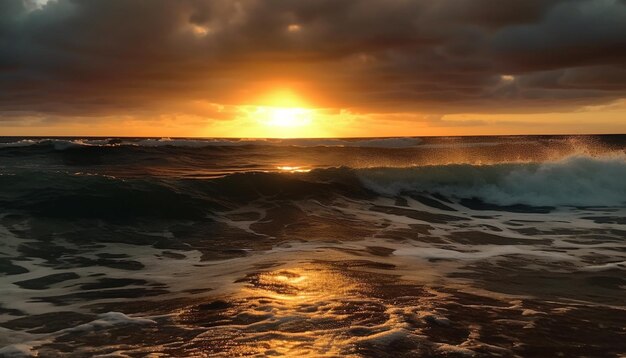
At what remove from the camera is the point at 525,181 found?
77.4ft

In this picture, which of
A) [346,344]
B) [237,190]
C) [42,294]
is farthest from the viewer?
[237,190]

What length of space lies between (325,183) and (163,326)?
15.7 metres

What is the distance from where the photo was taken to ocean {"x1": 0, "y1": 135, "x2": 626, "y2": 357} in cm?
554

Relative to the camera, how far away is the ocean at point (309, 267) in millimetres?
5535

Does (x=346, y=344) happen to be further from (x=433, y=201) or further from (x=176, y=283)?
(x=433, y=201)

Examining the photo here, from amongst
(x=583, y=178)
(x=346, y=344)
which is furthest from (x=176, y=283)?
(x=583, y=178)

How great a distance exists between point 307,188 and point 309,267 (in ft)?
37.3

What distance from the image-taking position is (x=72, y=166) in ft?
93.9

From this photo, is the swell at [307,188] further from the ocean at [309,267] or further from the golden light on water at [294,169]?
the golden light on water at [294,169]

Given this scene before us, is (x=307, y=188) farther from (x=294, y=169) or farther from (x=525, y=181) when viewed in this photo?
(x=525, y=181)

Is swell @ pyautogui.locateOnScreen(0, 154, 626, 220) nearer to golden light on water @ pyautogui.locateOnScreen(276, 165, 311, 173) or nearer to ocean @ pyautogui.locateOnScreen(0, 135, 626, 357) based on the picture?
ocean @ pyautogui.locateOnScreen(0, 135, 626, 357)

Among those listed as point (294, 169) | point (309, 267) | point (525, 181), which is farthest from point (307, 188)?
point (309, 267)

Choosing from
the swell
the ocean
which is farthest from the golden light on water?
the ocean

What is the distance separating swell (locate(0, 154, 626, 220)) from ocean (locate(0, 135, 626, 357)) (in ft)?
0.33
